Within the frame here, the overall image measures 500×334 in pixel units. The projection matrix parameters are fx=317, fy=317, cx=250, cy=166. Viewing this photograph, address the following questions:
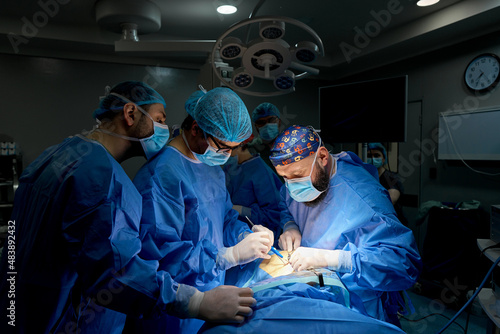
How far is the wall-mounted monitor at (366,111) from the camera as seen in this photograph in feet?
8.85

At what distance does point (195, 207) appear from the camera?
1438 mm

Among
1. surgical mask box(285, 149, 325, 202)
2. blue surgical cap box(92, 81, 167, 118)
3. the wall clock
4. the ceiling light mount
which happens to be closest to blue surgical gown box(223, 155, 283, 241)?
surgical mask box(285, 149, 325, 202)

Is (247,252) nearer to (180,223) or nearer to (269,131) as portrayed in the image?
(180,223)

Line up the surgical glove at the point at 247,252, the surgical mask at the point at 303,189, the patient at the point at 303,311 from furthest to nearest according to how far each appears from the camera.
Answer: the surgical mask at the point at 303,189 < the surgical glove at the point at 247,252 < the patient at the point at 303,311

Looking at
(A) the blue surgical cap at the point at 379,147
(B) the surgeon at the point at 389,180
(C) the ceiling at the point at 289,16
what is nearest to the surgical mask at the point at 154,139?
(C) the ceiling at the point at 289,16

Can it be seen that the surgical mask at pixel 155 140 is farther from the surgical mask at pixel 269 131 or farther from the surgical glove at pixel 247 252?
the surgical mask at pixel 269 131

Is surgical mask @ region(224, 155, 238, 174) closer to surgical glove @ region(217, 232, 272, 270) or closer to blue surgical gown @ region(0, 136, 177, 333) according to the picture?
surgical glove @ region(217, 232, 272, 270)

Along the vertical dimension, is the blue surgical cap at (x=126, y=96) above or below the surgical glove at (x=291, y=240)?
above

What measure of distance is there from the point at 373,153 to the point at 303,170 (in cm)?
219

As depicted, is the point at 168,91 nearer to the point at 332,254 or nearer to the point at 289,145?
the point at 289,145

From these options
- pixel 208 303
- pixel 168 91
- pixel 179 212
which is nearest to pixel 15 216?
pixel 179 212

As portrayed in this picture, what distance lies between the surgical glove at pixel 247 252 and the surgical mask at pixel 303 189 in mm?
270

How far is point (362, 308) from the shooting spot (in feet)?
4.30

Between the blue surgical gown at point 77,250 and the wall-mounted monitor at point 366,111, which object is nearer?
the blue surgical gown at point 77,250
